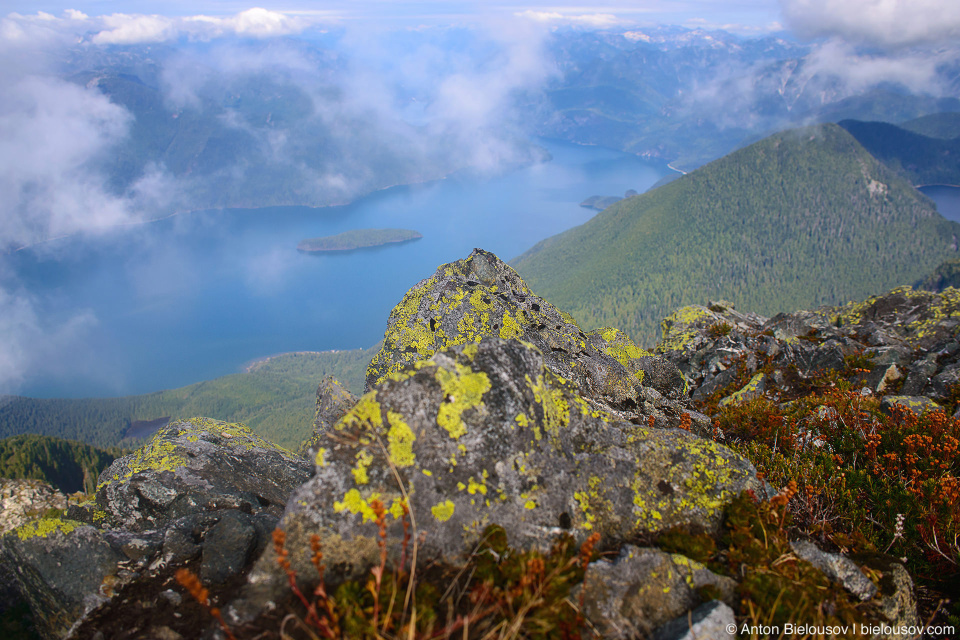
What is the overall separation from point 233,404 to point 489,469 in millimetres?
175902

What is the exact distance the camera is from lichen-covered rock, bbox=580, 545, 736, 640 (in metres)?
4.48

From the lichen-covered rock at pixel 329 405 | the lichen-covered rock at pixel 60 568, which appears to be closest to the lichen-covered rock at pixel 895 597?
the lichen-covered rock at pixel 60 568

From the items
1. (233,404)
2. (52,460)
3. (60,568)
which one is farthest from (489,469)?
(233,404)

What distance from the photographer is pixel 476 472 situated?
18.1 ft

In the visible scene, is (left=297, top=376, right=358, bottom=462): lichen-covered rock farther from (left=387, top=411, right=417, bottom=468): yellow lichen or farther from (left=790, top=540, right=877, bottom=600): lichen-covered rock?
(left=790, top=540, right=877, bottom=600): lichen-covered rock

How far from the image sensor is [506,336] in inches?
543

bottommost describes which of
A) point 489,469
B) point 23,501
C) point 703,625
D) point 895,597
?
point 23,501

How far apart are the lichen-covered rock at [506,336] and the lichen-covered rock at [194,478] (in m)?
3.41

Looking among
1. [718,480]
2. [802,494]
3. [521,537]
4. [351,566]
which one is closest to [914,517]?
[802,494]

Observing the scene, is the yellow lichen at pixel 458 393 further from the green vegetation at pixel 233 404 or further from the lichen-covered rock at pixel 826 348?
the green vegetation at pixel 233 404

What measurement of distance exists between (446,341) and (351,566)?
9.43m

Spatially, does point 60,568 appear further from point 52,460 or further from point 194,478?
point 52,460

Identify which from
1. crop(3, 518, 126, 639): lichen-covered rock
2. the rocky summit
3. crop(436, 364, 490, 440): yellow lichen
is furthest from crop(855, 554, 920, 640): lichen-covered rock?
crop(3, 518, 126, 639): lichen-covered rock

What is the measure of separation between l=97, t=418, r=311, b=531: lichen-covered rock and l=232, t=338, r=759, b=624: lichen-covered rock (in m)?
4.01
